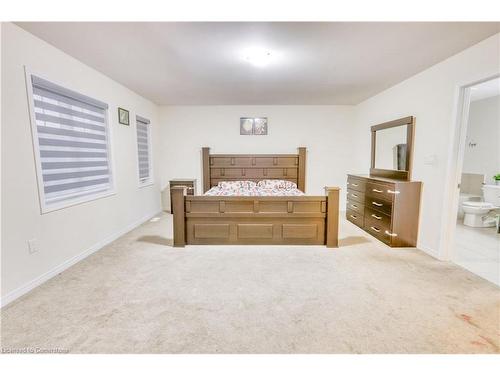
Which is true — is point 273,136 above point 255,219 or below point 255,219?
above

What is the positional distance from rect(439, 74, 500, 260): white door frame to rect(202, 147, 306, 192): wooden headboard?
8.84 ft

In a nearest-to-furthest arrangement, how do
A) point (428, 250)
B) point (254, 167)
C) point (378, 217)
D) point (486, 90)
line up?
point (428, 250) → point (378, 217) → point (486, 90) → point (254, 167)

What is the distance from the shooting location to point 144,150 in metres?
4.82

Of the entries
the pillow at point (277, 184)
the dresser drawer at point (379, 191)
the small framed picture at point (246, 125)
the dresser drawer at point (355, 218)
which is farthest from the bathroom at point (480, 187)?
the small framed picture at point (246, 125)

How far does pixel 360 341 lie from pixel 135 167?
410 cm

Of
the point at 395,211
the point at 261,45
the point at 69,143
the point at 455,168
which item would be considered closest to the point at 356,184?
the point at 395,211

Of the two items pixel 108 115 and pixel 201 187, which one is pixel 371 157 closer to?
pixel 201 187

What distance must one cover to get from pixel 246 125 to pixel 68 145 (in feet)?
10.8

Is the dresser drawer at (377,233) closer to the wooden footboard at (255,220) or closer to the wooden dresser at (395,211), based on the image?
the wooden dresser at (395,211)

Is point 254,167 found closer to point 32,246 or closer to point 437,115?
point 437,115

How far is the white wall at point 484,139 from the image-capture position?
4582mm

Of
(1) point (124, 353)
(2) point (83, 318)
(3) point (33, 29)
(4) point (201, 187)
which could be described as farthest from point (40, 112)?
(4) point (201, 187)

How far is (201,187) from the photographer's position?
5.36 meters

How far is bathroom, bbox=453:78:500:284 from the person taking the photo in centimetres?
305
